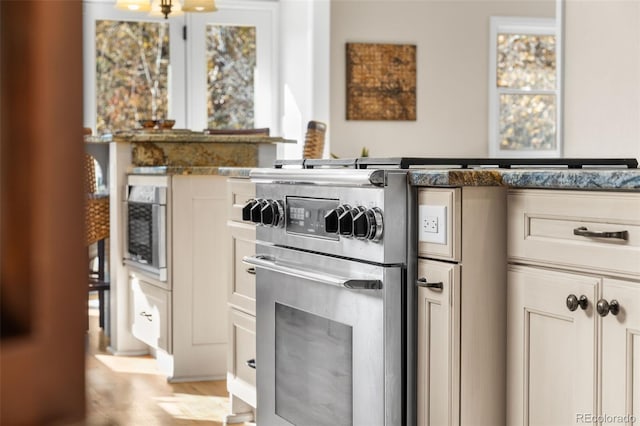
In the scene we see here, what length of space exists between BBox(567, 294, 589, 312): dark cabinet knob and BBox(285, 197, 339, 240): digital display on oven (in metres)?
0.73

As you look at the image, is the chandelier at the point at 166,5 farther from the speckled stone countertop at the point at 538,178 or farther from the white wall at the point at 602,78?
the speckled stone countertop at the point at 538,178

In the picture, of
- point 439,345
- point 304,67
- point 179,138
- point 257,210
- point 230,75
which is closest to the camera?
point 439,345

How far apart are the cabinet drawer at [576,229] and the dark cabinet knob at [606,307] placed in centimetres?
5

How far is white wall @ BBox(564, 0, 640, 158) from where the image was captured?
4113 millimetres

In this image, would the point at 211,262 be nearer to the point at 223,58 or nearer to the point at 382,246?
the point at 382,246

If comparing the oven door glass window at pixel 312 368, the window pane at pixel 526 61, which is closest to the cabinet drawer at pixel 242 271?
the oven door glass window at pixel 312 368

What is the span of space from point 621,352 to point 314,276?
898mm

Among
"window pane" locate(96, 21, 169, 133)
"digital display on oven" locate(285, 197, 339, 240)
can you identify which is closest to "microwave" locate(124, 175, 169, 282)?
"digital display on oven" locate(285, 197, 339, 240)

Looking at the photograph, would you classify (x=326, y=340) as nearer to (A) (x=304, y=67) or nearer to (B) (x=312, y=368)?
(B) (x=312, y=368)

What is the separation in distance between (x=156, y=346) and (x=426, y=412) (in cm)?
238

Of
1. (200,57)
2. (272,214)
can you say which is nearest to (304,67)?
(200,57)

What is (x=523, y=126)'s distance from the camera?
8.54 meters

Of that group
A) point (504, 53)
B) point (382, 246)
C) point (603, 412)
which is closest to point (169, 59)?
point (504, 53)

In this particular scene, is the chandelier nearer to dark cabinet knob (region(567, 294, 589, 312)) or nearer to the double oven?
the double oven
